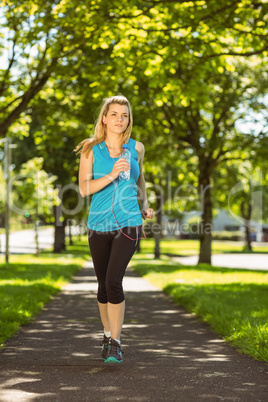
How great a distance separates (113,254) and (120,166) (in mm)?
720

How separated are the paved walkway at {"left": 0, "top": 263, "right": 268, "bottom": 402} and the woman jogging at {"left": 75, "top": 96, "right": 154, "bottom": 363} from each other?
1.28 feet

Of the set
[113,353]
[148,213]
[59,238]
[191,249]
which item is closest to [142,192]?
[148,213]

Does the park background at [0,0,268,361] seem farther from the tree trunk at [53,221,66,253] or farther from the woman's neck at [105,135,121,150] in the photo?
the tree trunk at [53,221,66,253]

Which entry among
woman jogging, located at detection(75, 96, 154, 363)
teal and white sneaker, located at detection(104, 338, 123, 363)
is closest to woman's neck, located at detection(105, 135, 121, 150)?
woman jogging, located at detection(75, 96, 154, 363)

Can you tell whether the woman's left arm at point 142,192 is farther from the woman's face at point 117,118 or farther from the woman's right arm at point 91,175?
the woman's right arm at point 91,175

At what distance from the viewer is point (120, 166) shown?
435cm

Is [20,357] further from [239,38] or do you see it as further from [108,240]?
[239,38]

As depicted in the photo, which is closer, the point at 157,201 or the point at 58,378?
the point at 58,378

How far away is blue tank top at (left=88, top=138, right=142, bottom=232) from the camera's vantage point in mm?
4562

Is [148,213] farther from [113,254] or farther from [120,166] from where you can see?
[120,166]

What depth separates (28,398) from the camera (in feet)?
11.8

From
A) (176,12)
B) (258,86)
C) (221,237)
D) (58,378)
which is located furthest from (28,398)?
(221,237)

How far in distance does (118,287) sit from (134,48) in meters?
8.11

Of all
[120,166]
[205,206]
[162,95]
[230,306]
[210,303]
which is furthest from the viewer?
[205,206]
